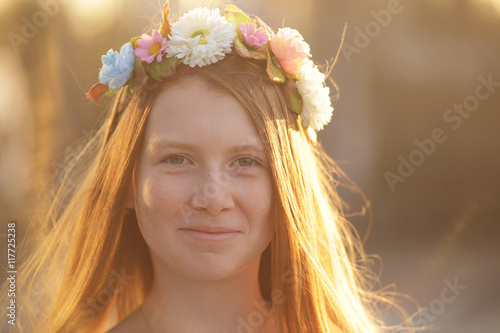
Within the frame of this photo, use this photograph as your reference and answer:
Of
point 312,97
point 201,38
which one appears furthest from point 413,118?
point 201,38

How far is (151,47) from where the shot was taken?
68.6 inches

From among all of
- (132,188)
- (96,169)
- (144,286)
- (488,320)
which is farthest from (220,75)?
(488,320)

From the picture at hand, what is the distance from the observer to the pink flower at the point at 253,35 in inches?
67.1

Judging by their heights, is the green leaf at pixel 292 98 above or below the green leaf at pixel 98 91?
below

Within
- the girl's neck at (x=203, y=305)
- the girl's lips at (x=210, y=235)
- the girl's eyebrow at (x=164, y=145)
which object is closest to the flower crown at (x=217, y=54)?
the girl's eyebrow at (x=164, y=145)

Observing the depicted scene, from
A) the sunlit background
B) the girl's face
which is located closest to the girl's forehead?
the girl's face

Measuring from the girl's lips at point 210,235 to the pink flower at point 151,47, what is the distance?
1.72ft

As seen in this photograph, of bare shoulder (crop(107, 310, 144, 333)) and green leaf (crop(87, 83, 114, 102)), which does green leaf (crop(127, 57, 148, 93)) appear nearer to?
green leaf (crop(87, 83, 114, 102))

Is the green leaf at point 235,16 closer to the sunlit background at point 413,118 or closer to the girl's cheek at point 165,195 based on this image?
the girl's cheek at point 165,195

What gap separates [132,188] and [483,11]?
4.09m

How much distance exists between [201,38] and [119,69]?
0.27m

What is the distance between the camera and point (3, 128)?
3441 millimetres

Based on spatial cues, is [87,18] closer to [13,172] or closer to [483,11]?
[13,172]

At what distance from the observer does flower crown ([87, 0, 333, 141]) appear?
1674 millimetres
